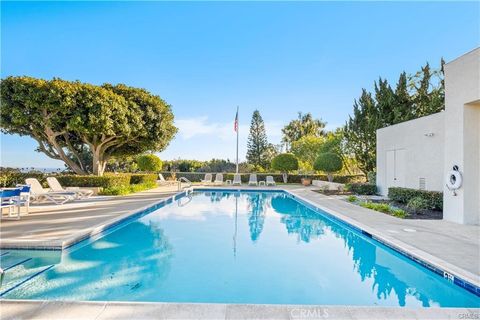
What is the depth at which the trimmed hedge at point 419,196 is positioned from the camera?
28.0 feet

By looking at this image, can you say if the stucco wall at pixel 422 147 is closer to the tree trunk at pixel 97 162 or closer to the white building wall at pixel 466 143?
the white building wall at pixel 466 143

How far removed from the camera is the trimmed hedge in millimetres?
8539

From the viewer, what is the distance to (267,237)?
22.2 feet

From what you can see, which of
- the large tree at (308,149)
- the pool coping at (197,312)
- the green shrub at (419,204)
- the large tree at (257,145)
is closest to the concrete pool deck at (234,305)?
the pool coping at (197,312)

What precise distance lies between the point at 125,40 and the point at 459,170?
13.1 m

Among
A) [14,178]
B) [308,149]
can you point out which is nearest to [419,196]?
[14,178]

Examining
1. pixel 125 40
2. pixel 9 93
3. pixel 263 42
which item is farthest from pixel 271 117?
pixel 9 93

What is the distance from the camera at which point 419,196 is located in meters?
9.18

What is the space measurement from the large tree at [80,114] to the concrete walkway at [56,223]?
4479 mm

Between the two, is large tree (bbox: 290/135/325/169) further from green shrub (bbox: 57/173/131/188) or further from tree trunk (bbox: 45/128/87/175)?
tree trunk (bbox: 45/128/87/175)

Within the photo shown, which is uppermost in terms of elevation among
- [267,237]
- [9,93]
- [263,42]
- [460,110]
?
[263,42]

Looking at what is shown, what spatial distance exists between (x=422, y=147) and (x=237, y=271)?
8.94 metres

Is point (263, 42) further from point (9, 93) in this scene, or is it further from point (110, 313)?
point (110, 313)

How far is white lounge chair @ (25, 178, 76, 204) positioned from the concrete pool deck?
0.88 m
